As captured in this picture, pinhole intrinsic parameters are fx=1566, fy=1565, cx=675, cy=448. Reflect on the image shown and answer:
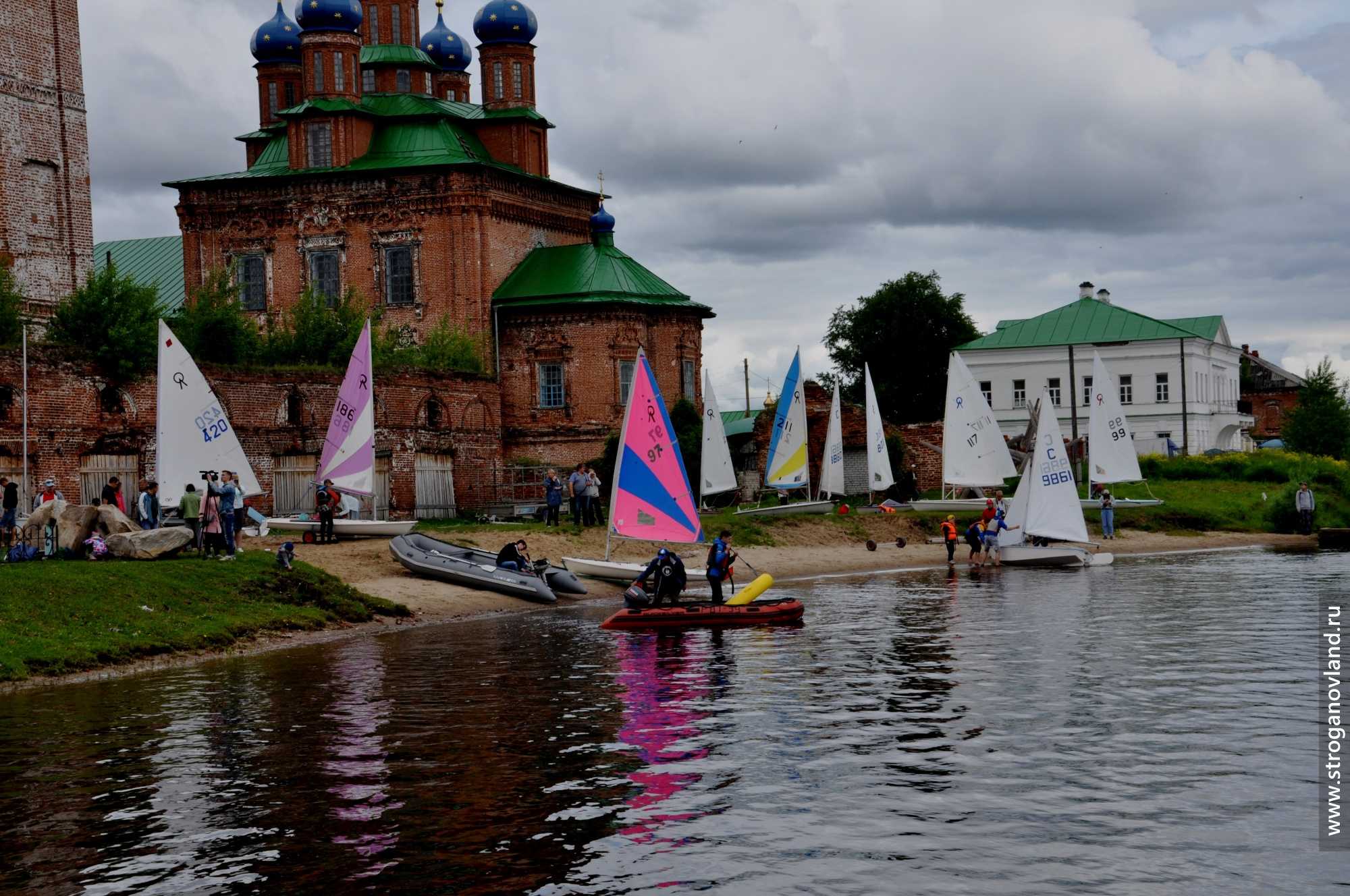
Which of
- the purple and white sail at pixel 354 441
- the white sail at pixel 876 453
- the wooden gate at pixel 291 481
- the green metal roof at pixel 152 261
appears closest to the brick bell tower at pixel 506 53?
Result: the green metal roof at pixel 152 261

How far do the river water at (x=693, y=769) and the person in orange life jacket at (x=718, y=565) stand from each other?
2.71 m

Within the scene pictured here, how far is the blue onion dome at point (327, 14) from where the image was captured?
6700 centimetres

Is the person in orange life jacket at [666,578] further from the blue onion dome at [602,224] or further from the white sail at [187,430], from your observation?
the blue onion dome at [602,224]

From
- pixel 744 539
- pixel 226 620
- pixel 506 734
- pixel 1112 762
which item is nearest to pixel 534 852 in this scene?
pixel 506 734

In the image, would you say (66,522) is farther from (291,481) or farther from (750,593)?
(291,481)

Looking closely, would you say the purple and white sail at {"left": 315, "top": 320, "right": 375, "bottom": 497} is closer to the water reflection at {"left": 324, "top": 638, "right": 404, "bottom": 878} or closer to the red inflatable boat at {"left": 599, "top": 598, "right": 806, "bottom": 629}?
the red inflatable boat at {"left": 599, "top": 598, "right": 806, "bottom": 629}

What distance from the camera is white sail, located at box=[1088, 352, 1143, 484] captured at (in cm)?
5906

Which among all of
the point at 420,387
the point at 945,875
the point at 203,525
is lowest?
the point at 945,875

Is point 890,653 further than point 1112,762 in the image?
Yes

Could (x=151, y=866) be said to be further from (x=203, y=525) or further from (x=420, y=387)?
(x=420, y=387)

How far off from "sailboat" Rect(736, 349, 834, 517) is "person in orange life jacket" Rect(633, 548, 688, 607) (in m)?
Answer: 23.7

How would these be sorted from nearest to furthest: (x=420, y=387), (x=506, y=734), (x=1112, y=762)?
1. (x=1112, y=762)
2. (x=506, y=734)
3. (x=420, y=387)

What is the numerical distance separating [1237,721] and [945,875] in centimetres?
755

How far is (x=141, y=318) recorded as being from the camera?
4638 centimetres
